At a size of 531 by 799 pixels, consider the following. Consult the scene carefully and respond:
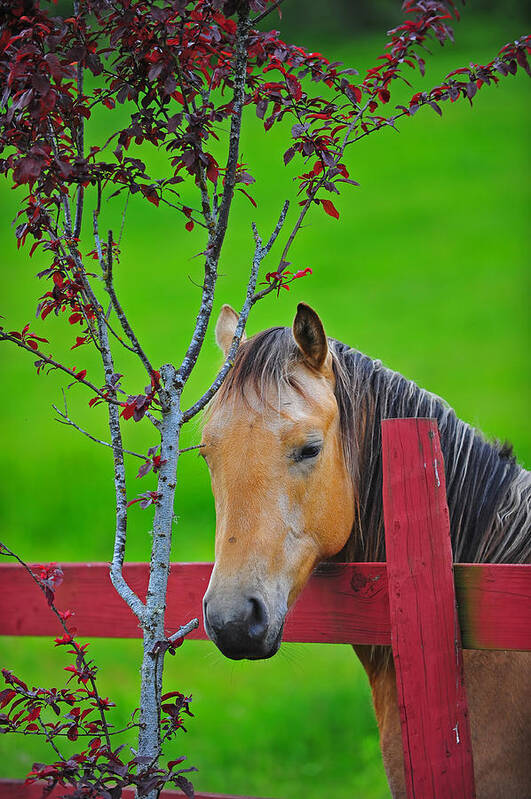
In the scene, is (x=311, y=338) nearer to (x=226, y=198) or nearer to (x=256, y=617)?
(x=226, y=198)

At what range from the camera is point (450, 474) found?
2.10 meters

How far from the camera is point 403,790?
1944mm

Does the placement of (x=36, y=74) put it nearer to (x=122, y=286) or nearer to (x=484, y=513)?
(x=484, y=513)

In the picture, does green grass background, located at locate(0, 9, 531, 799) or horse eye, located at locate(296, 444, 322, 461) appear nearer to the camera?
horse eye, located at locate(296, 444, 322, 461)

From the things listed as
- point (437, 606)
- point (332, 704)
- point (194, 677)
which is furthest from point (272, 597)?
point (194, 677)

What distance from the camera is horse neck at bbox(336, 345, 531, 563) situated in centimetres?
204

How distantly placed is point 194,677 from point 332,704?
5.22 ft

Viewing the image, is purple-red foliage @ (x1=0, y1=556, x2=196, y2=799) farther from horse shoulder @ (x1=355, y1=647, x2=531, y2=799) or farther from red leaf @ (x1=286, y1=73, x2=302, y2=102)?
red leaf @ (x1=286, y1=73, x2=302, y2=102)

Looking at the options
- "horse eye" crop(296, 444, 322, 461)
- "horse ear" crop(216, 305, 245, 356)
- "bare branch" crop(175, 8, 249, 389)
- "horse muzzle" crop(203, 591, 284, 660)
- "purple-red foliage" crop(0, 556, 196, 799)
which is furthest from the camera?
"horse ear" crop(216, 305, 245, 356)

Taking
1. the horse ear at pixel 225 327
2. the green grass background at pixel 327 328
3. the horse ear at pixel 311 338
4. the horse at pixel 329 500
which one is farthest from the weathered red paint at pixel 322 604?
the green grass background at pixel 327 328

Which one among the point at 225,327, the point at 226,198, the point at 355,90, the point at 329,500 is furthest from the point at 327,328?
the point at 226,198

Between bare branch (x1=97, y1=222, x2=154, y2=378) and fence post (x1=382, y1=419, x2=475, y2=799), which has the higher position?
bare branch (x1=97, y1=222, x2=154, y2=378)

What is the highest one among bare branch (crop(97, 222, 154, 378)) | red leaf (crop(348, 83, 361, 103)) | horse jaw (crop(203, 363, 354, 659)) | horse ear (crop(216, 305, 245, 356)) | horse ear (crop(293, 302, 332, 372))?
red leaf (crop(348, 83, 361, 103))

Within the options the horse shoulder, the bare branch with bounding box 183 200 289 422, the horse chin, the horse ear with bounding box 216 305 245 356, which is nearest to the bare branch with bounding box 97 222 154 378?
the bare branch with bounding box 183 200 289 422
